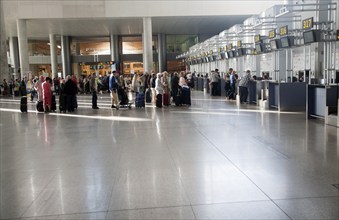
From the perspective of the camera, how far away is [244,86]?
60.5 feet

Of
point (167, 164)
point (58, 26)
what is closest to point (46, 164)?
point (167, 164)

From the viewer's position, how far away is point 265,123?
11.3 m

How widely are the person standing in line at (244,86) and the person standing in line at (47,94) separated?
29.9ft

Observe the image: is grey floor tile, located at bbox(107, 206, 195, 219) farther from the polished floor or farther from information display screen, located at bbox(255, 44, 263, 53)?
information display screen, located at bbox(255, 44, 263, 53)

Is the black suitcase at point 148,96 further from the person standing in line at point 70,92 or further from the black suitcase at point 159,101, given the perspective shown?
the person standing in line at point 70,92

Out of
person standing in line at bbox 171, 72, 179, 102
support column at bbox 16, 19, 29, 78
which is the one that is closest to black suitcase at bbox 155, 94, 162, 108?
person standing in line at bbox 171, 72, 179, 102

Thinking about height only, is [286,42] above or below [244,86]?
above

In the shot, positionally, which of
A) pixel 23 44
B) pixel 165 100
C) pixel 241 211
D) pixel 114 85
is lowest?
pixel 241 211

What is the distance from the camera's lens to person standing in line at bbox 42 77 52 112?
16609 mm

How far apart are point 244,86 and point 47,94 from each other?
9414 mm

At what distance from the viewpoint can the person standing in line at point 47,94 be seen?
16609 millimetres

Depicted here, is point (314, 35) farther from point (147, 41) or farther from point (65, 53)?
point (65, 53)

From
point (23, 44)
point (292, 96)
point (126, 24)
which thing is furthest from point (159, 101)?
point (126, 24)

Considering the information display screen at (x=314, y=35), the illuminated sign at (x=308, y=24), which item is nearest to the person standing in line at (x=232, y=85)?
the illuminated sign at (x=308, y=24)
